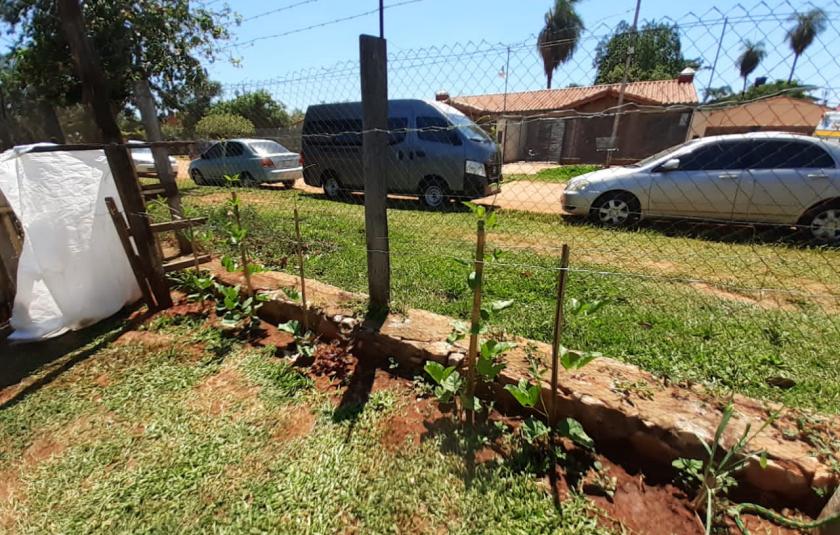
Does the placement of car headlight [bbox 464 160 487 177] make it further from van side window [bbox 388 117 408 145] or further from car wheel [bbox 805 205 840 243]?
car wheel [bbox 805 205 840 243]

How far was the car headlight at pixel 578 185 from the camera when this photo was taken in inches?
213

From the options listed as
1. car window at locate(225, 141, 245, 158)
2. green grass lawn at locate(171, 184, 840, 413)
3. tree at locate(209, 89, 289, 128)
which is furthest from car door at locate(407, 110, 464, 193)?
tree at locate(209, 89, 289, 128)

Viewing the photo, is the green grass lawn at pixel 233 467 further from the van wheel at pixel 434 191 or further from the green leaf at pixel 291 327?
the van wheel at pixel 434 191

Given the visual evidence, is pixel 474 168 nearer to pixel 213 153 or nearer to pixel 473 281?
pixel 473 281

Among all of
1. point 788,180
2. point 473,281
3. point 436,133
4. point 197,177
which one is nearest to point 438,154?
point 436,133

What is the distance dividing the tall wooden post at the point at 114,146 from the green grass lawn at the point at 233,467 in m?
0.95

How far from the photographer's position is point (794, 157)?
14.7 feet

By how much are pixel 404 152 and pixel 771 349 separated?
612 cm

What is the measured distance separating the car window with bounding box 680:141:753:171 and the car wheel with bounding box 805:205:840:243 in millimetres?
1026

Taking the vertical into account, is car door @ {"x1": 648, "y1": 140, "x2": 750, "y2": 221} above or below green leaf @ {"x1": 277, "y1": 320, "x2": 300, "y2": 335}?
above

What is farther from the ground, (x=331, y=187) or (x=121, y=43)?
(x=121, y=43)

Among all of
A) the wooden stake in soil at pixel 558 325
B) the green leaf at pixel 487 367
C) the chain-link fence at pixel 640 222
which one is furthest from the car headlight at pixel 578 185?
the green leaf at pixel 487 367

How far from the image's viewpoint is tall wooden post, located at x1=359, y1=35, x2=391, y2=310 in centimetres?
215

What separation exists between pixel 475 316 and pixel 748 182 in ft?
14.8
